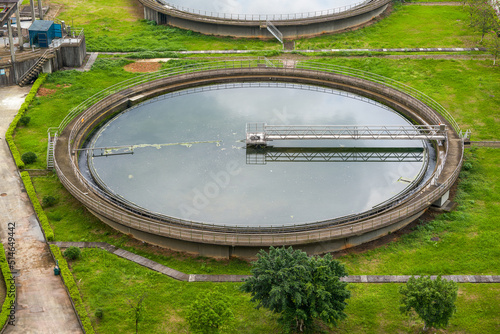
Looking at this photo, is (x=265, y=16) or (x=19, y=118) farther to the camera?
(x=265, y=16)

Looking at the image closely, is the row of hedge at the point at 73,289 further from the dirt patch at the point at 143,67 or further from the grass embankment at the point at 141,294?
the dirt patch at the point at 143,67

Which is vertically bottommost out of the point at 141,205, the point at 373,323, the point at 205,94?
the point at 373,323

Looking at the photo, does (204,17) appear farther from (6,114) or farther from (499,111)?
(499,111)

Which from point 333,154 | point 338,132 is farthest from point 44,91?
point 333,154

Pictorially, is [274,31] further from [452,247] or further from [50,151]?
[452,247]

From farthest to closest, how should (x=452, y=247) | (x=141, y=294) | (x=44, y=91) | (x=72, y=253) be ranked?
(x=44, y=91) < (x=452, y=247) < (x=72, y=253) < (x=141, y=294)

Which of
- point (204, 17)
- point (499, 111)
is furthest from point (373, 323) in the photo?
point (204, 17)
